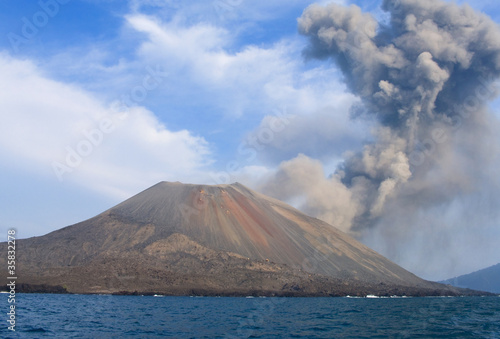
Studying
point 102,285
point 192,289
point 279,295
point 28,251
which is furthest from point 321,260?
point 28,251

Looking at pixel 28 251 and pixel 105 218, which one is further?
pixel 105 218

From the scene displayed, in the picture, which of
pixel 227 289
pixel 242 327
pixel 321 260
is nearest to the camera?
pixel 242 327

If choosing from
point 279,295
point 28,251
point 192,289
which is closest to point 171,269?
point 192,289

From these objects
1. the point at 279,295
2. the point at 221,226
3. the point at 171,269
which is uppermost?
the point at 221,226

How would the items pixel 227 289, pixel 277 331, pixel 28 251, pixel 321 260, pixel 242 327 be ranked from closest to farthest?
pixel 277 331 → pixel 242 327 → pixel 227 289 → pixel 28 251 → pixel 321 260

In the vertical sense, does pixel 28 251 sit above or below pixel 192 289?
above

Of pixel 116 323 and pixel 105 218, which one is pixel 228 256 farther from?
pixel 116 323

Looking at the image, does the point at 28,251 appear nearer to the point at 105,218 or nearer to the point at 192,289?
the point at 105,218
